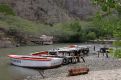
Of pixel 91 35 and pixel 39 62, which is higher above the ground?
pixel 39 62

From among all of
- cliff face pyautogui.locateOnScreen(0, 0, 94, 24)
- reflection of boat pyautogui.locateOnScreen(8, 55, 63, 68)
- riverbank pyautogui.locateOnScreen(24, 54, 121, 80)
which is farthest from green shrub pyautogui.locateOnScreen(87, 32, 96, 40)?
riverbank pyautogui.locateOnScreen(24, 54, 121, 80)

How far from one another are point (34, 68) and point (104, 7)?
37573 mm

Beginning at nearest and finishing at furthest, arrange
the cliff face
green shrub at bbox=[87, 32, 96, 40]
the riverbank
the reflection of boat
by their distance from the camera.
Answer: the riverbank
the reflection of boat
green shrub at bbox=[87, 32, 96, 40]
the cliff face

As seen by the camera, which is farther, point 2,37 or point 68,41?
point 68,41

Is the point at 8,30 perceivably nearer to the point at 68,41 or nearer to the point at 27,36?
the point at 27,36

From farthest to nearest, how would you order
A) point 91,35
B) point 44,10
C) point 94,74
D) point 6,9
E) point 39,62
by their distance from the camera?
1. point 44,10
2. point 6,9
3. point 91,35
4. point 39,62
5. point 94,74

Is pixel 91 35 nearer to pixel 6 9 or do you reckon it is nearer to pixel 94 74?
pixel 6 9

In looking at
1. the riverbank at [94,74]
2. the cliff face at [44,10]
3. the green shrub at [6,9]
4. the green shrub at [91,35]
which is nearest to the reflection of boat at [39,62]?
the riverbank at [94,74]

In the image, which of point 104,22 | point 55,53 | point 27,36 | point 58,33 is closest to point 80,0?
point 58,33

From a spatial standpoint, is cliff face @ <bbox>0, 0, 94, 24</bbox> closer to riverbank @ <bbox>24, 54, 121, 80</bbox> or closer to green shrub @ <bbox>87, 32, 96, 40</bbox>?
green shrub @ <bbox>87, 32, 96, 40</bbox>

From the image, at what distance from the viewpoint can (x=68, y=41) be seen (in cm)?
12475

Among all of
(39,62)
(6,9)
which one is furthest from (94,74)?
(6,9)

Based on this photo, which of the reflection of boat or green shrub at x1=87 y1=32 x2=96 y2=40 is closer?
the reflection of boat

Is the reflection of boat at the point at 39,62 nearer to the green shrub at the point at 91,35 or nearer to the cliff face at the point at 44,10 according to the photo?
the green shrub at the point at 91,35
